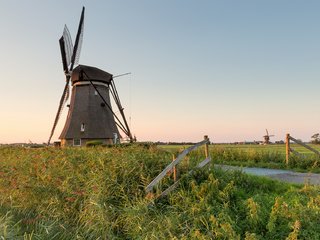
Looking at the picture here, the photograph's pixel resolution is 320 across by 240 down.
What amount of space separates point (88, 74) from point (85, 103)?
9.38 ft

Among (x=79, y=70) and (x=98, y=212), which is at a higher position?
(x=79, y=70)

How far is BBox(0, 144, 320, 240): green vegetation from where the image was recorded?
5324mm

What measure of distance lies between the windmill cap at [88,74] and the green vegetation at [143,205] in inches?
775

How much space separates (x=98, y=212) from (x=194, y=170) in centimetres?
274

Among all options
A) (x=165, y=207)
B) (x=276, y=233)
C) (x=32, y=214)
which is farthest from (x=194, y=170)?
(x=32, y=214)

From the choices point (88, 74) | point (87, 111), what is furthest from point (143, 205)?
point (88, 74)

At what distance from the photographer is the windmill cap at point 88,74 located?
92.8 feet

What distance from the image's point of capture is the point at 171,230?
568cm

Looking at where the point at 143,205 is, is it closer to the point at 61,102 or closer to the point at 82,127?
the point at 82,127

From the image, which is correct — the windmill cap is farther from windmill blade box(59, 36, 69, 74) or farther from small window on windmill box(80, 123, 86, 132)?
small window on windmill box(80, 123, 86, 132)

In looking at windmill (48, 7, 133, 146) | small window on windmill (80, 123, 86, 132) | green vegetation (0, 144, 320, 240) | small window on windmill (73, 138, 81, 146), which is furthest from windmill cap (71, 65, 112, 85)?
green vegetation (0, 144, 320, 240)

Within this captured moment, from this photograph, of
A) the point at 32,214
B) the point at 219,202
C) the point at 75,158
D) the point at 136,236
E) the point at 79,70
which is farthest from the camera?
the point at 79,70

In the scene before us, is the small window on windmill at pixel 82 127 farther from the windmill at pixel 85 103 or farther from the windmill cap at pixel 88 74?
the windmill cap at pixel 88 74

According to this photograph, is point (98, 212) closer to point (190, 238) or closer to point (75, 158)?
point (190, 238)
